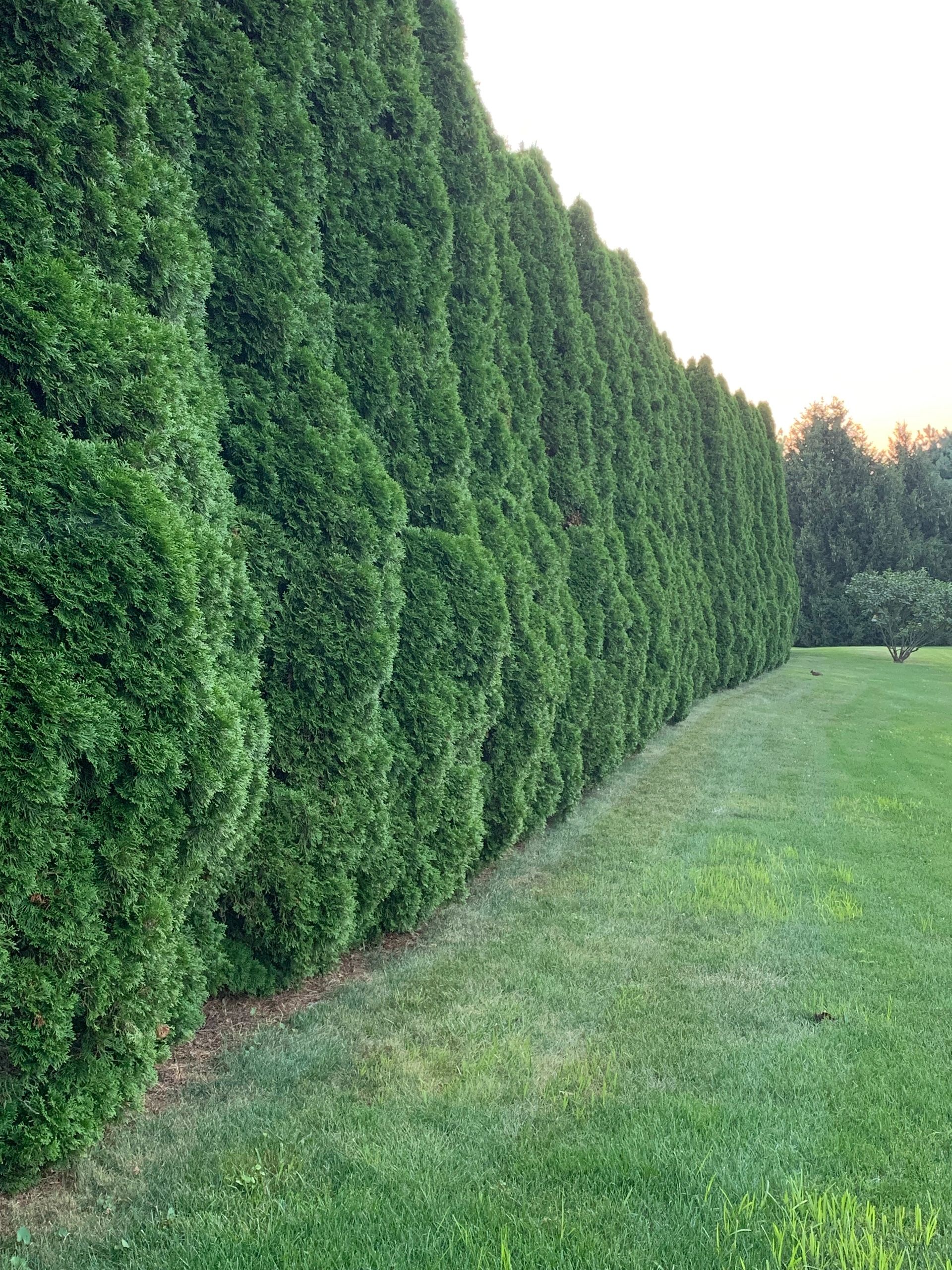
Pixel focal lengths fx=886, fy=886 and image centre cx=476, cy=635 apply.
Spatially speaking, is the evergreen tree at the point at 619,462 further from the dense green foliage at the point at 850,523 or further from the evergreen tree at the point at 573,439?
the dense green foliage at the point at 850,523

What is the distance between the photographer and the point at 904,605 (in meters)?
31.2

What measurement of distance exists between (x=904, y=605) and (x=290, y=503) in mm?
30994

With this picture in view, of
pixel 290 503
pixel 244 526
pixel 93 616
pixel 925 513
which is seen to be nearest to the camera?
pixel 93 616

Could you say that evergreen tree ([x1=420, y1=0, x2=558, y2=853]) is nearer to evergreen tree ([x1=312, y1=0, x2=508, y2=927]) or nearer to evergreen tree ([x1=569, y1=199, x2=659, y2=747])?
evergreen tree ([x1=312, y1=0, x2=508, y2=927])

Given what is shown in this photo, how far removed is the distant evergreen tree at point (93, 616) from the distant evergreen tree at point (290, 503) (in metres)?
0.80

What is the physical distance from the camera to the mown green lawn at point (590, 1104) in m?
2.58

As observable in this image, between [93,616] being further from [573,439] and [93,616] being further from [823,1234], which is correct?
[573,439]

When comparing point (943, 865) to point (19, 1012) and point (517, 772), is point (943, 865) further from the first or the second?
point (19, 1012)

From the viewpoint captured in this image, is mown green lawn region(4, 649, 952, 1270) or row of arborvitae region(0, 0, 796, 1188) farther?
row of arborvitae region(0, 0, 796, 1188)

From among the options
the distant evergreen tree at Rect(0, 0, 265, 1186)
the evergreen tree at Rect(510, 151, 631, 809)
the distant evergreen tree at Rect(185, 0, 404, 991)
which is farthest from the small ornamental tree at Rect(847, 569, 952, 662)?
the distant evergreen tree at Rect(0, 0, 265, 1186)

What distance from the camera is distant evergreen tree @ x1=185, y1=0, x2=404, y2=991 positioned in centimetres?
446

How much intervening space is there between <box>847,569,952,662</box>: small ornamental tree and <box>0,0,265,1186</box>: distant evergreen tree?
30.8 m

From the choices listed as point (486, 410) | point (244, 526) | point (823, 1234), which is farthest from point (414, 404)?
point (823, 1234)

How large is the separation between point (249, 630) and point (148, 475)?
3.79 feet
